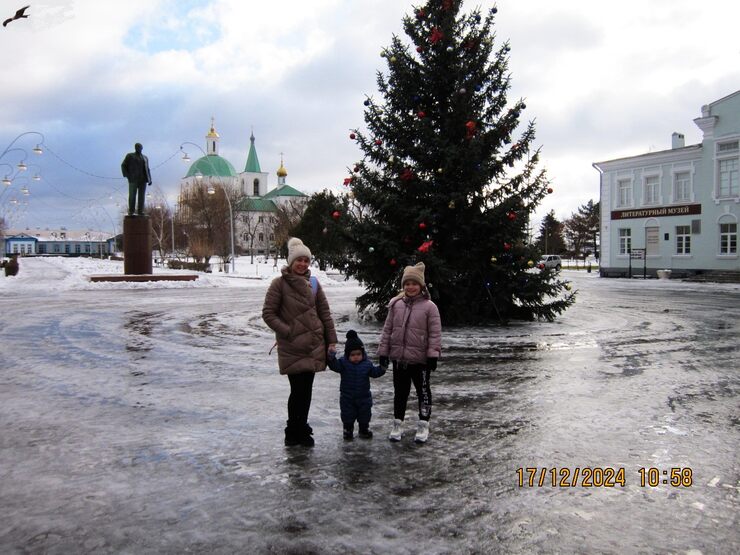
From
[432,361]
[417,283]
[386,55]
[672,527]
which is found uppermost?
[386,55]

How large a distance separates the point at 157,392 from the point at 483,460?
13.8 feet

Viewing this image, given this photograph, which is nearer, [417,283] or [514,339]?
[417,283]

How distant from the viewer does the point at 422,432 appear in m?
5.27

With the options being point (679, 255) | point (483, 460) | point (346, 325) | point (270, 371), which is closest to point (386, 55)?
point (346, 325)

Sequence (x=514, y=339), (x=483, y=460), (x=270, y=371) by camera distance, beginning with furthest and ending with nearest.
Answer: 1. (x=514, y=339)
2. (x=270, y=371)
3. (x=483, y=460)

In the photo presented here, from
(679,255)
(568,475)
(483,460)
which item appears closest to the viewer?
(568,475)

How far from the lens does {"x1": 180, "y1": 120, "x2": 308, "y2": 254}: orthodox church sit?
4013 inches

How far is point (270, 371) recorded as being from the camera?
28.1 feet

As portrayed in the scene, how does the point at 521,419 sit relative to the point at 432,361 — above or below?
below

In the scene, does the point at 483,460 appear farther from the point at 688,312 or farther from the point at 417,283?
the point at 688,312

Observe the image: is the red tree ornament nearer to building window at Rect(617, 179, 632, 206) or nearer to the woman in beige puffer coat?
the woman in beige puffer coat

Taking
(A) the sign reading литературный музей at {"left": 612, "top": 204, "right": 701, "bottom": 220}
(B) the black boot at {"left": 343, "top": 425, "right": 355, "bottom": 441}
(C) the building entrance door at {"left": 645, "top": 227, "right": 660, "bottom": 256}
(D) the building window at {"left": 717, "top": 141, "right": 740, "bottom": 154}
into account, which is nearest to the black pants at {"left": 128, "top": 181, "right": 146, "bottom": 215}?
(B) the black boot at {"left": 343, "top": 425, "right": 355, "bottom": 441}
